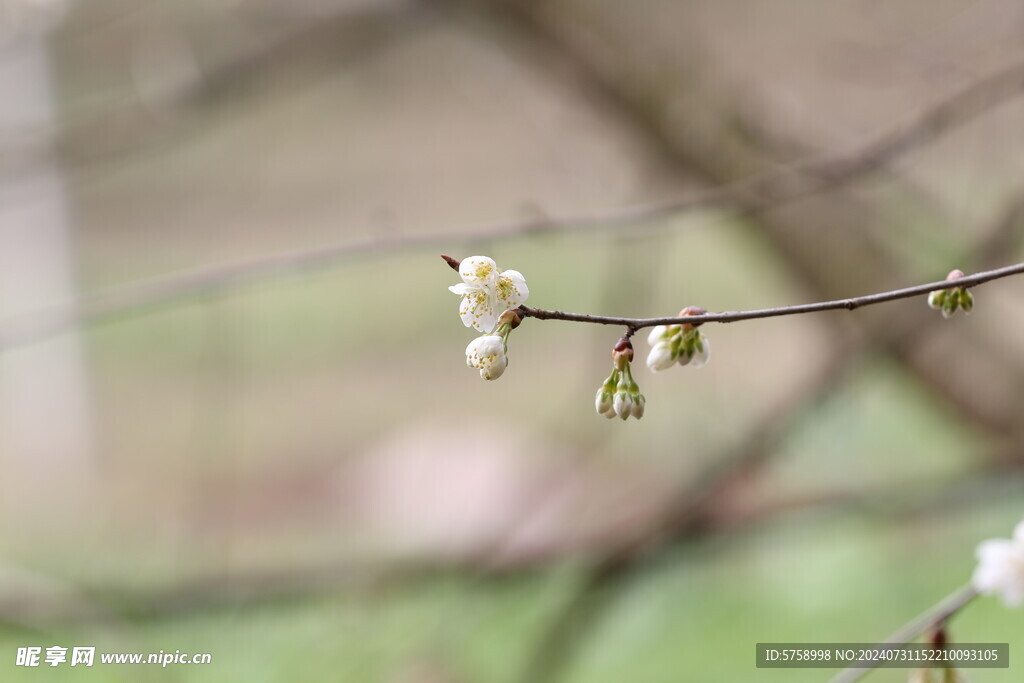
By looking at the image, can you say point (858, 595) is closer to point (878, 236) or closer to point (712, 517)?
point (712, 517)

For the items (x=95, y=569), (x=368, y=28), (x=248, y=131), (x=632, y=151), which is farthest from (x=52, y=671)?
(x=248, y=131)

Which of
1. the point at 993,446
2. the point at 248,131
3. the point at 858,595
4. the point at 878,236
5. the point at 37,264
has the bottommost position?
the point at 858,595

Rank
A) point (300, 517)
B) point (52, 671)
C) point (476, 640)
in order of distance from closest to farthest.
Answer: point (52, 671), point (476, 640), point (300, 517)

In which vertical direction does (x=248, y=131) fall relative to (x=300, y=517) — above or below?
above

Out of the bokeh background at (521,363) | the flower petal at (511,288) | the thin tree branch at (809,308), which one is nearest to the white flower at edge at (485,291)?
the flower petal at (511,288)

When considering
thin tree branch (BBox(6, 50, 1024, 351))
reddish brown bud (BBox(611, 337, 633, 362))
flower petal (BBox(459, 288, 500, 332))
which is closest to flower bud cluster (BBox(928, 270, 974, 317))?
reddish brown bud (BBox(611, 337, 633, 362))

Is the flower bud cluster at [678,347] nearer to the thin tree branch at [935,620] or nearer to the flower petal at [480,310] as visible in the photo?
the flower petal at [480,310]

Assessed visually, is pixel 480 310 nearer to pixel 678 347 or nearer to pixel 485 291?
pixel 485 291
